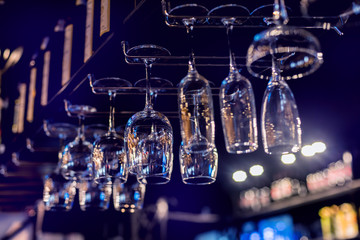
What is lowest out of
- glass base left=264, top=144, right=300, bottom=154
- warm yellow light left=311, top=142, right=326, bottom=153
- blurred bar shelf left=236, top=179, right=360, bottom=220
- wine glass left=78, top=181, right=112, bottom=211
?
glass base left=264, top=144, right=300, bottom=154

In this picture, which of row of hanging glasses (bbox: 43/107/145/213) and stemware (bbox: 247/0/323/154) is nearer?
stemware (bbox: 247/0/323/154)

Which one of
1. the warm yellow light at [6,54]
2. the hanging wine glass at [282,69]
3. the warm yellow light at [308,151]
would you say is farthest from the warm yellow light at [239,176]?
the hanging wine glass at [282,69]

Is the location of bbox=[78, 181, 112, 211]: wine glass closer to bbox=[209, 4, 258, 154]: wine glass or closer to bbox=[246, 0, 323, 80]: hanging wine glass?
bbox=[209, 4, 258, 154]: wine glass

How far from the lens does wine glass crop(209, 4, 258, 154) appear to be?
1219mm

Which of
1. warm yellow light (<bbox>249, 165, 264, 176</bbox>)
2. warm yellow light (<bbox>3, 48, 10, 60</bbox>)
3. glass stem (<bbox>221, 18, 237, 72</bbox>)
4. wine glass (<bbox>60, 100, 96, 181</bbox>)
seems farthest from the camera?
warm yellow light (<bbox>249, 165, 264, 176</bbox>)

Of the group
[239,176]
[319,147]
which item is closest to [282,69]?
[319,147]

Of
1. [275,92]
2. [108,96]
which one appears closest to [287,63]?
[275,92]

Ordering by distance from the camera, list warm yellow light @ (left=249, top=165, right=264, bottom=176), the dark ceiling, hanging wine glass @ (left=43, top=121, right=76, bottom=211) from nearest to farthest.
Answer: the dark ceiling → hanging wine glass @ (left=43, top=121, right=76, bottom=211) → warm yellow light @ (left=249, top=165, right=264, bottom=176)

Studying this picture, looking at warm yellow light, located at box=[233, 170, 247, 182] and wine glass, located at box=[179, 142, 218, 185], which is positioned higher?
warm yellow light, located at box=[233, 170, 247, 182]

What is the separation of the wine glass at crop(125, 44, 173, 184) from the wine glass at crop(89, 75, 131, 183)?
199 mm

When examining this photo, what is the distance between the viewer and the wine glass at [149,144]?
1386mm

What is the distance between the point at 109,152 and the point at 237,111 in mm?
607

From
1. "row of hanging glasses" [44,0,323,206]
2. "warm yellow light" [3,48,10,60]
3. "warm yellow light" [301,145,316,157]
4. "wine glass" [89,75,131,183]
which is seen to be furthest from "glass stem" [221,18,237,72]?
"warm yellow light" [301,145,316,157]

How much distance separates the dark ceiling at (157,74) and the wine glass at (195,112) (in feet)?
0.30
